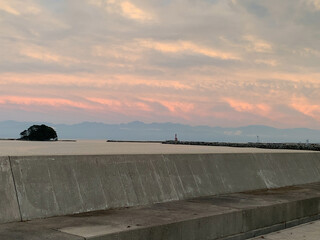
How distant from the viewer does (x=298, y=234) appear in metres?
7.84

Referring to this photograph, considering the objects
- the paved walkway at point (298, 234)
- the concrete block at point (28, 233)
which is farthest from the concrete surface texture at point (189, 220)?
the paved walkway at point (298, 234)

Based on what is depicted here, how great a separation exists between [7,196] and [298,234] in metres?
5.42

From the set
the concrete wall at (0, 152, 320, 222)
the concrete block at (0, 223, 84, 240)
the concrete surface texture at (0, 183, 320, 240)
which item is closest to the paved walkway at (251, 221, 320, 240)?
the concrete surface texture at (0, 183, 320, 240)

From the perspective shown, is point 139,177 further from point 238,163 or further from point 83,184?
point 238,163

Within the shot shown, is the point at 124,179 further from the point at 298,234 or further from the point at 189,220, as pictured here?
the point at 298,234

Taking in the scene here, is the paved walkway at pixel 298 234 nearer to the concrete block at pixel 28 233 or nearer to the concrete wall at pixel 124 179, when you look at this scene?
the concrete wall at pixel 124 179

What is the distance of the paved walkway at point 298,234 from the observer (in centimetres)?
756

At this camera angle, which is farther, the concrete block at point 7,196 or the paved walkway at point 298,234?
the paved walkway at point 298,234

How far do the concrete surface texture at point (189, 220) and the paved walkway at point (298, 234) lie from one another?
0.52ft

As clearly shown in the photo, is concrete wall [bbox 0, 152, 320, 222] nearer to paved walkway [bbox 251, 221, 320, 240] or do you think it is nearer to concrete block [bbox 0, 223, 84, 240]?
concrete block [bbox 0, 223, 84, 240]

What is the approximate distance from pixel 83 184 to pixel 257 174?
570 cm

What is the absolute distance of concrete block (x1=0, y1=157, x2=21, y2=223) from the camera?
612 centimetres

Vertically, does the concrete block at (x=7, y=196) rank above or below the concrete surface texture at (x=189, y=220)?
above

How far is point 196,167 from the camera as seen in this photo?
959 centimetres
